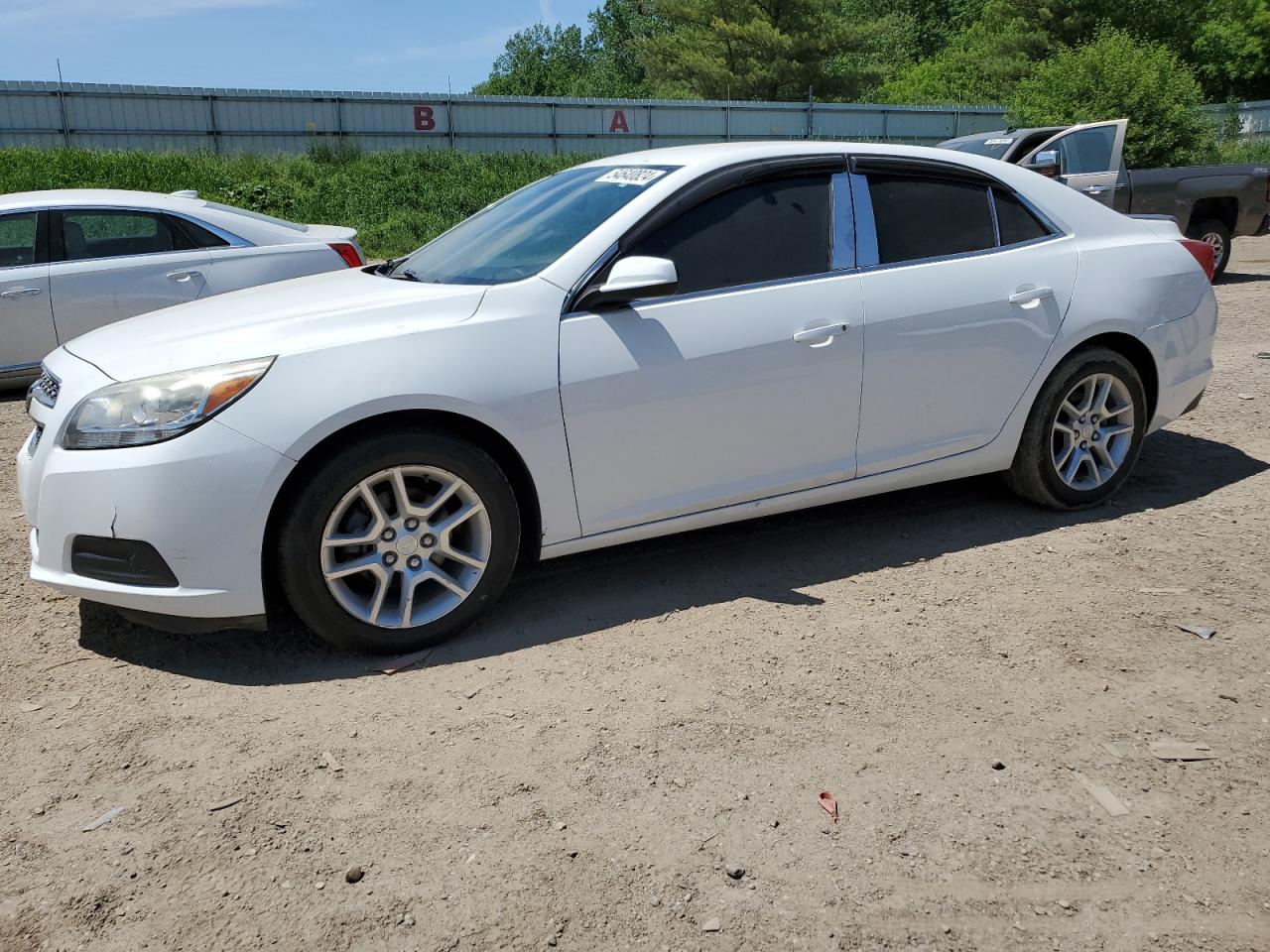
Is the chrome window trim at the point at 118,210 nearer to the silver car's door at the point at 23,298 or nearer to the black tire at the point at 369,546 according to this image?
the silver car's door at the point at 23,298

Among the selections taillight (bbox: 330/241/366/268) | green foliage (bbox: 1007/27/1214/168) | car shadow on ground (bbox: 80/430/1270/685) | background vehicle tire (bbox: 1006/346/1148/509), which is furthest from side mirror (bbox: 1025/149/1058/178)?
green foliage (bbox: 1007/27/1214/168)

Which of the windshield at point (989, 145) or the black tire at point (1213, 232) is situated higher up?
the windshield at point (989, 145)

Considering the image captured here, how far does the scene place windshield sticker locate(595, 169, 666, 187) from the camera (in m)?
4.33

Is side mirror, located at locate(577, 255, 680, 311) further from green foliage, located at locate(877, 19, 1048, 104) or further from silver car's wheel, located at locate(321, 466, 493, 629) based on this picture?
green foliage, located at locate(877, 19, 1048, 104)

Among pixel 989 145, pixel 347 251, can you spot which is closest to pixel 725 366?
pixel 347 251

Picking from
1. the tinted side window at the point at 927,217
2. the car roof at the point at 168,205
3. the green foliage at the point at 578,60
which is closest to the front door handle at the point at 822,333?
the tinted side window at the point at 927,217

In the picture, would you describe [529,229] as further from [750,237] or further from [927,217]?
[927,217]

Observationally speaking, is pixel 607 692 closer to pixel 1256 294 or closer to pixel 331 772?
pixel 331 772

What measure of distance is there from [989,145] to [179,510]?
41.5 ft

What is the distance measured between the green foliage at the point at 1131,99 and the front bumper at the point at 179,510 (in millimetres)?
22043

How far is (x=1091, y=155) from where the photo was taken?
1259cm

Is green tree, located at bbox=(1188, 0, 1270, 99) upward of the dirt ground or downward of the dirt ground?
upward

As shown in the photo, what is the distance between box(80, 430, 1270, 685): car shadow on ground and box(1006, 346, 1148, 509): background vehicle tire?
0.45 ft

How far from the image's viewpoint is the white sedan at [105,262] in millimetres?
7875
